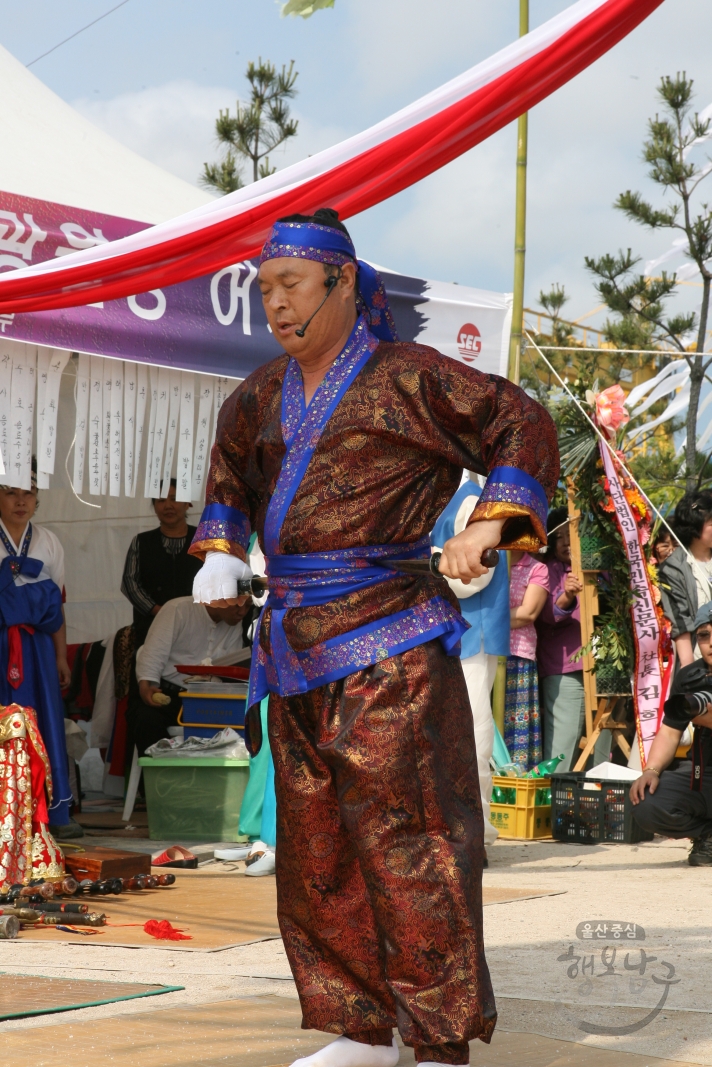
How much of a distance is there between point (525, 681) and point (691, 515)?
127 cm

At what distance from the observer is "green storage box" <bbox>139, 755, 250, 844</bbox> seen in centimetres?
604

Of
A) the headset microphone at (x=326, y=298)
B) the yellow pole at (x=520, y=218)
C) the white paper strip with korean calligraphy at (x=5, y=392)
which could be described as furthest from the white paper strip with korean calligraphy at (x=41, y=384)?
the headset microphone at (x=326, y=298)

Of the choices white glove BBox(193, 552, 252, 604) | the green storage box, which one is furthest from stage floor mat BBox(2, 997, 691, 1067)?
the green storage box

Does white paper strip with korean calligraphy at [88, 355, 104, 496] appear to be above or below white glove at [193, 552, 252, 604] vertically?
above

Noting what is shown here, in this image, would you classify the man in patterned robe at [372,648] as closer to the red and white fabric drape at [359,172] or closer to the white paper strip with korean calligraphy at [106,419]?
the red and white fabric drape at [359,172]

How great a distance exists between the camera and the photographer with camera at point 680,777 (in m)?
5.27

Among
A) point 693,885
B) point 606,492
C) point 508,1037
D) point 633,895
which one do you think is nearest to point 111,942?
point 508,1037

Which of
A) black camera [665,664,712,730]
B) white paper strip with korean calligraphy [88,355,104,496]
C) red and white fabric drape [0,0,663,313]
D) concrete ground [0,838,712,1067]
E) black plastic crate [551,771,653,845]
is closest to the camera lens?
concrete ground [0,838,712,1067]

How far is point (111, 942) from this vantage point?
12.4ft

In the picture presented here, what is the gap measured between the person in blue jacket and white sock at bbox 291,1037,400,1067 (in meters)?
2.91

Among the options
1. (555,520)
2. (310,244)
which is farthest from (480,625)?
(310,244)

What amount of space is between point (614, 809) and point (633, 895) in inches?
70.8

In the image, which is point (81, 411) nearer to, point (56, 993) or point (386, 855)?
point (56, 993)

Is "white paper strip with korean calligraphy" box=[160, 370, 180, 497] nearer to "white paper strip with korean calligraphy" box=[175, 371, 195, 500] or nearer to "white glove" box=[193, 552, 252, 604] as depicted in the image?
"white paper strip with korean calligraphy" box=[175, 371, 195, 500]
